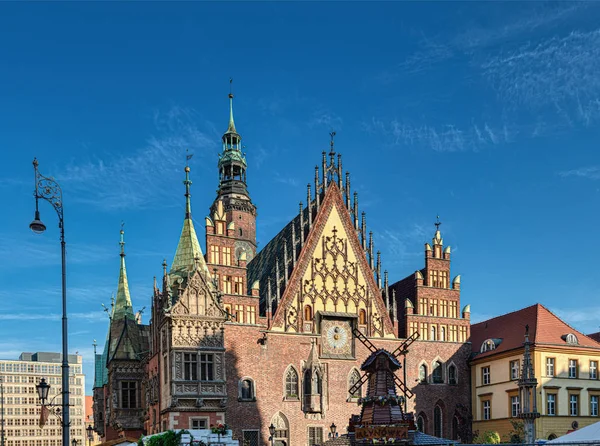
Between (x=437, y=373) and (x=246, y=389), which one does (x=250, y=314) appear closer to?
(x=246, y=389)

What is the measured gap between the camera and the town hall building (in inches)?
1791

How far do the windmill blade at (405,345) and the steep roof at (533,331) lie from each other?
519cm

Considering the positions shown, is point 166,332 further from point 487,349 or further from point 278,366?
point 487,349

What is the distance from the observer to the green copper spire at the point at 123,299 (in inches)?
2292

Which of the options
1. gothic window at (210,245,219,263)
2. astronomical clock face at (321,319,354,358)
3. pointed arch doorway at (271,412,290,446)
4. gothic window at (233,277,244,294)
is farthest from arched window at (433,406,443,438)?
gothic window at (210,245,219,263)

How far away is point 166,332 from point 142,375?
10.4 m

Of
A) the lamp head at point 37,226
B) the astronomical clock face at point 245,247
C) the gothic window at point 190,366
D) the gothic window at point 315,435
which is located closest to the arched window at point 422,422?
the gothic window at point 315,435

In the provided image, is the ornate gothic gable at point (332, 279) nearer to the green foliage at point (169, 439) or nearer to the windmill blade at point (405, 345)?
the windmill blade at point (405, 345)

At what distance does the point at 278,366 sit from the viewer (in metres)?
48.1

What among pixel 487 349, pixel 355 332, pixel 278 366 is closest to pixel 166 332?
pixel 278 366

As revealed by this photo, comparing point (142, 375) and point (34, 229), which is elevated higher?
point (34, 229)

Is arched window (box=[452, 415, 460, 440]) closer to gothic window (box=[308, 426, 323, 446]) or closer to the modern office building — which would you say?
gothic window (box=[308, 426, 323, 446])

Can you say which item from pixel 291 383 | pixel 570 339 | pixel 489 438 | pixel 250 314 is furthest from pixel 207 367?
pixel 570 339

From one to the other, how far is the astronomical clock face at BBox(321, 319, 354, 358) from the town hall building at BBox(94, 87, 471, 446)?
0.07 metres
